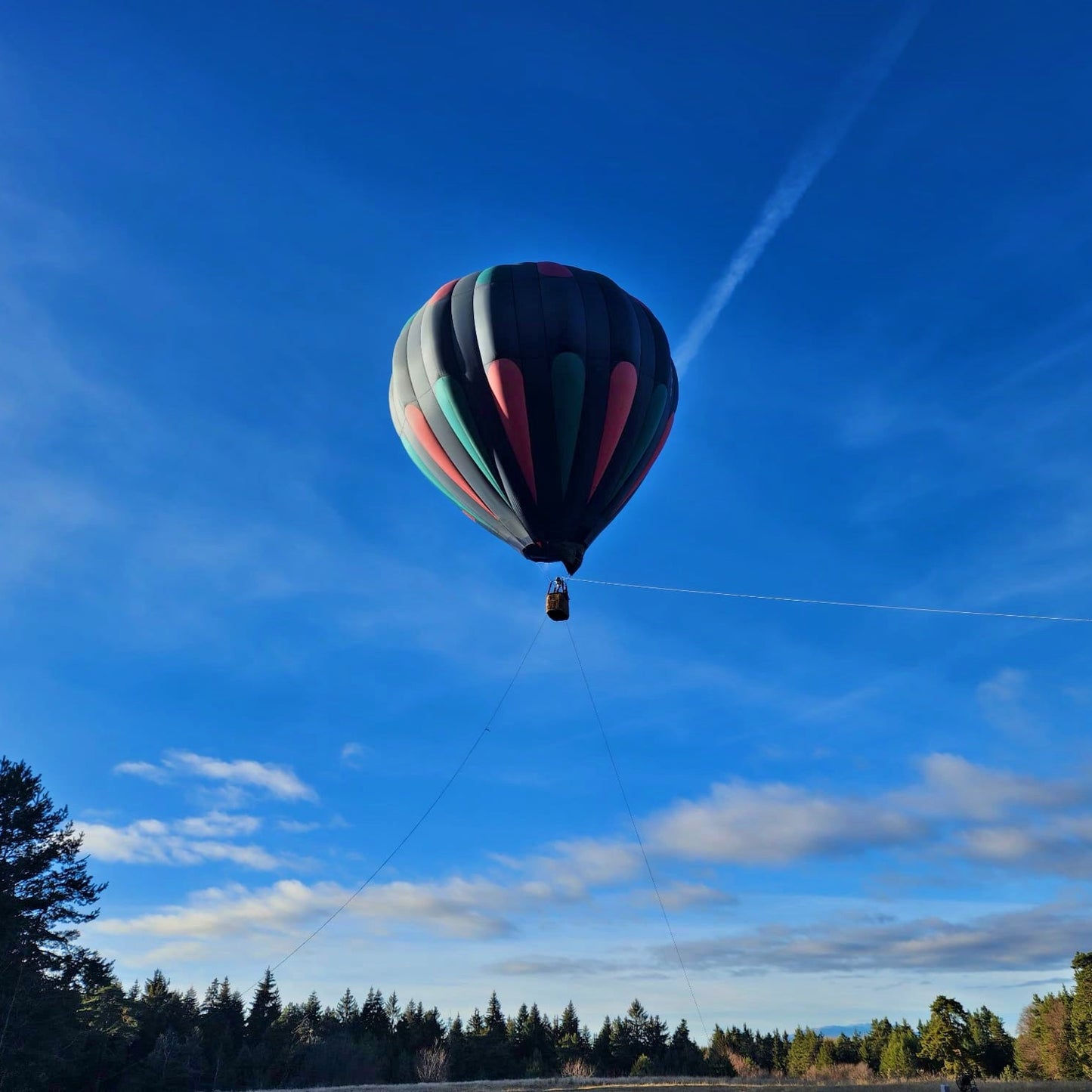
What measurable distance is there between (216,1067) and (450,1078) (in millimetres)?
22102

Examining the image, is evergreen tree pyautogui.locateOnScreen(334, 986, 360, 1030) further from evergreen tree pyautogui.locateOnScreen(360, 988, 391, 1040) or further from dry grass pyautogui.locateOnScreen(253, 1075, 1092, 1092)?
dry grass pyautogui.locateOnScreen(253, 1075, 1092, 1092)

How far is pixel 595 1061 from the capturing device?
4031 inches

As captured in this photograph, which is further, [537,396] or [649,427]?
[649,427]

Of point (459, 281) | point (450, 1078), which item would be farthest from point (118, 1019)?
point (459, 281)

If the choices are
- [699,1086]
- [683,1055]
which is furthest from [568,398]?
[683,1055]

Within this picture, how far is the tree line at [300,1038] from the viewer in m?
47.4

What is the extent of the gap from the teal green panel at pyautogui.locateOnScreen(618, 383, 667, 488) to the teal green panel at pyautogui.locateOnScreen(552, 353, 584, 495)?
2.52m

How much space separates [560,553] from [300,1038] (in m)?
77.5

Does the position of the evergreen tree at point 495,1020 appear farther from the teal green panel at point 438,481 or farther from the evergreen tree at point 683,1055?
the teal green panel at point 438,481

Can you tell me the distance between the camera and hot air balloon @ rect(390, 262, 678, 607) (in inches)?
1144

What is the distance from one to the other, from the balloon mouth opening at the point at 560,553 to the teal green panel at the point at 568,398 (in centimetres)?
288

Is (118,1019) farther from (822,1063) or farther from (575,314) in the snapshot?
(822,1063)

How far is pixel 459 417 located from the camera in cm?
2953

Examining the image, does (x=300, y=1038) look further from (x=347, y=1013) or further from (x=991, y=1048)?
(x=991, y=1048)
